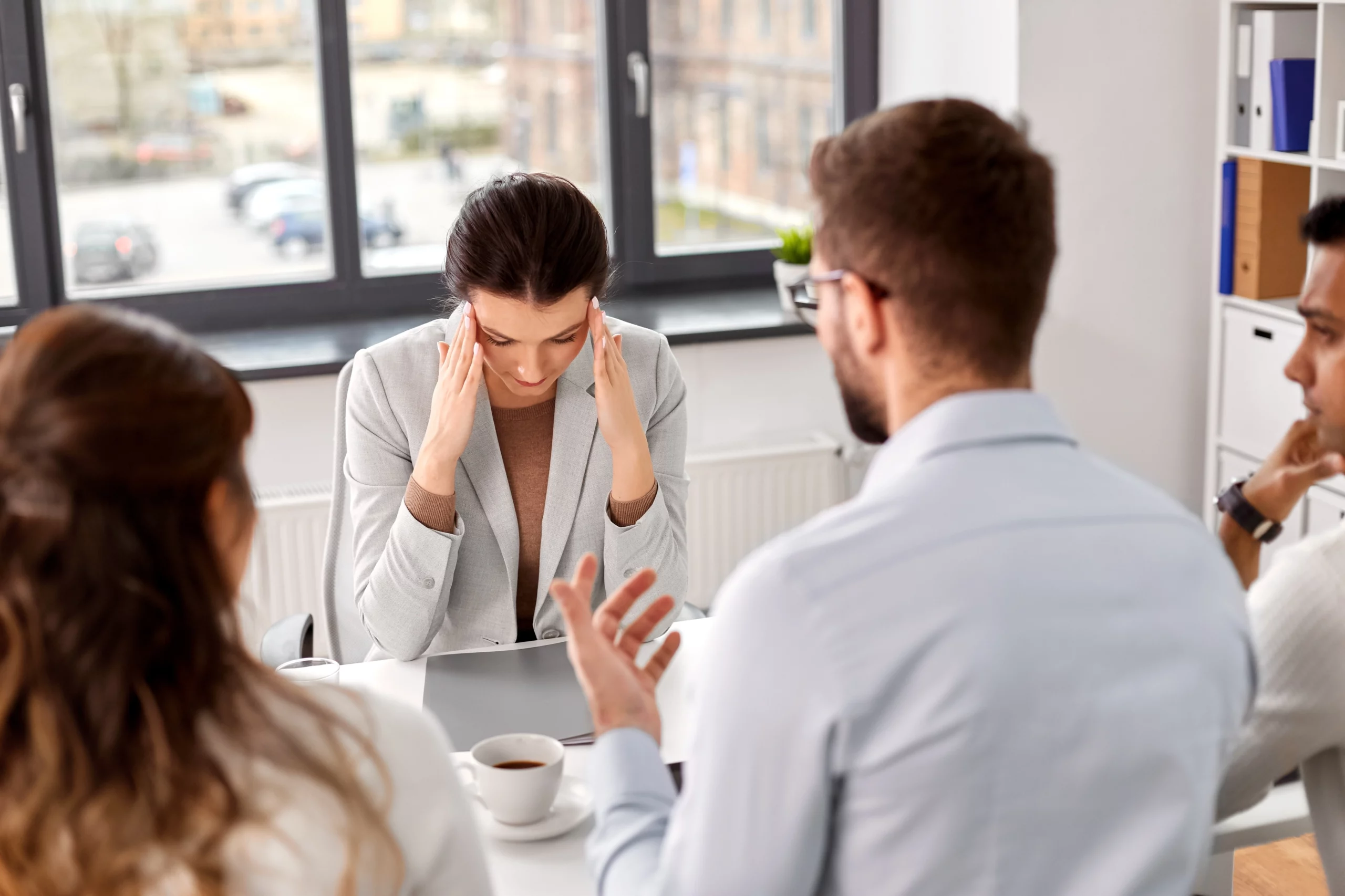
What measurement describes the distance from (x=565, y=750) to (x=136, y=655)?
2.47 ft

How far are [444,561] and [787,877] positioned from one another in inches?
39.6

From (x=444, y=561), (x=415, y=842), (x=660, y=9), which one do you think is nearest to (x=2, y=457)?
(x=415, y=842)

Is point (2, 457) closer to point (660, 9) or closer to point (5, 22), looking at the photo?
point (5, 22)

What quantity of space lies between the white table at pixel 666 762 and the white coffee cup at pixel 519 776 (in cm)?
3

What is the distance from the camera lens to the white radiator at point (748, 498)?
10.8ft

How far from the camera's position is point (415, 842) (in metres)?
0.93

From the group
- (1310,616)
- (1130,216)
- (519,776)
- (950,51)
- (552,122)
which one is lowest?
(519,776)

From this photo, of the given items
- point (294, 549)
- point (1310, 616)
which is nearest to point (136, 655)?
point (1310, 616)

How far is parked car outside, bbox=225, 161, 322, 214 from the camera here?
332 centimetres

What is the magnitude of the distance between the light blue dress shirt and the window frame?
239 centimetres

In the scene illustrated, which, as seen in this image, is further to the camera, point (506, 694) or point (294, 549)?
point (294, 549)

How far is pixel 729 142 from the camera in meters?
3.63

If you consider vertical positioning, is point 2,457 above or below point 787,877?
above

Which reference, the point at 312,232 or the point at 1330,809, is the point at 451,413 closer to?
A: the point at 1330,809
